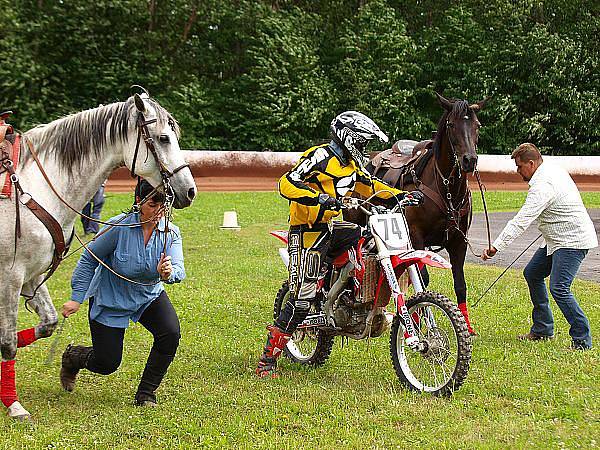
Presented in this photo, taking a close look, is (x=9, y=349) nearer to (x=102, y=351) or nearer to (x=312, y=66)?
(x=102, y=351)

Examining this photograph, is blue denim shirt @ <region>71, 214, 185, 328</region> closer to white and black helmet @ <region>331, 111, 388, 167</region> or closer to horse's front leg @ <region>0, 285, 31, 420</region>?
horse's front leg @ <region>0, 285, 31, 420</region>

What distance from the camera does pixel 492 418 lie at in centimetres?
555

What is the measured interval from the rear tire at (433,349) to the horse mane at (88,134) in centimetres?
228

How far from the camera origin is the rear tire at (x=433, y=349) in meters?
5.89

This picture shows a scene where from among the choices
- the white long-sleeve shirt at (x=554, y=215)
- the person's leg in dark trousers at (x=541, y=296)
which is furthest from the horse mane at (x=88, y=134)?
the person's leg in dark trousers at (x=541, y=296)

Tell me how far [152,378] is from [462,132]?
429 centimetres

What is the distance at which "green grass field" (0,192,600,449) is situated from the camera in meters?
5.27

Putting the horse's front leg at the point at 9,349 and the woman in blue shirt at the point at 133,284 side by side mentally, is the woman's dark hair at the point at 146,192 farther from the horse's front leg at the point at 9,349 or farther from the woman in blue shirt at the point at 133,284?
the horse's front leg at the point at 9,349

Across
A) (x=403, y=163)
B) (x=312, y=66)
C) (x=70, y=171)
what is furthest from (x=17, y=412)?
(x=312, y=66)

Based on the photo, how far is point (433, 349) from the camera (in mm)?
6125

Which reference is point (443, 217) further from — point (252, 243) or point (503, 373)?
point (252, 243)

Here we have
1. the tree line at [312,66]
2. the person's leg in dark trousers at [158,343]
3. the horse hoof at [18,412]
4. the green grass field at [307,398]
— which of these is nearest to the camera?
the green grass field at [307,398]

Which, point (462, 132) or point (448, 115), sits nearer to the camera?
point (462, 132)

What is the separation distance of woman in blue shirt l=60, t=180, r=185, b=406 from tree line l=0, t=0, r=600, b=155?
26.5m
